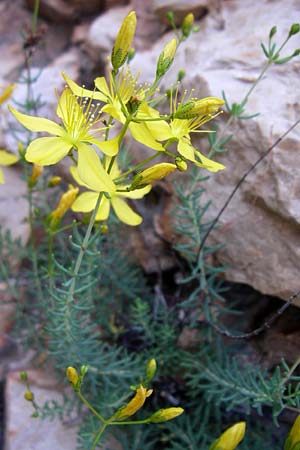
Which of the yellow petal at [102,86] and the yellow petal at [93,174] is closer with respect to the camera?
the yellow petal at [93,174]

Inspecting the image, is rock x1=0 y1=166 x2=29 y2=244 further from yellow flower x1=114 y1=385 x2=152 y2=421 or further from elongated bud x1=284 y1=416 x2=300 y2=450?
elongated bud x1=284 y1=416 x2=300 y2=450

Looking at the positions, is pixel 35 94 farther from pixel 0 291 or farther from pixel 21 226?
pixel 0 291

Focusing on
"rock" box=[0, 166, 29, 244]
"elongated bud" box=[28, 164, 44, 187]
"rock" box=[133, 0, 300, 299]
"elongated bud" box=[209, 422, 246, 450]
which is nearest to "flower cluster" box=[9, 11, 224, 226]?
"elongated bud" box=[28, 164, 44, 187]

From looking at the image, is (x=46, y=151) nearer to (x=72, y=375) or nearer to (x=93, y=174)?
(x=93, y=174)

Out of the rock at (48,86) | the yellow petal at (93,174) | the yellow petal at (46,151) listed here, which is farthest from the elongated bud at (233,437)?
the rock at (48,86)

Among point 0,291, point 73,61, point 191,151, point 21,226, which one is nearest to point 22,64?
point 73,61

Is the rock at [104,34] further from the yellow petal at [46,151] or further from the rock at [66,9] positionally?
the yellow petal at [46,151]
